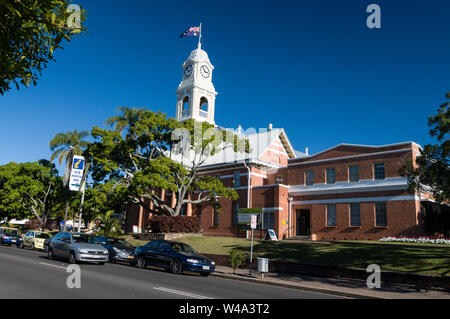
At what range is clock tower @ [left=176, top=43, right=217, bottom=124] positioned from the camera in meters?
50.5

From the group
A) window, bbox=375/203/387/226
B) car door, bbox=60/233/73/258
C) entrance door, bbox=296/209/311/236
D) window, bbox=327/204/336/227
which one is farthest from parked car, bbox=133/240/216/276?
entrance door, bbox=296/209/311/236

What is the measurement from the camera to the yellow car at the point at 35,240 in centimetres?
2828

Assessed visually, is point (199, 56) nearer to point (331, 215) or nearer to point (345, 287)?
point (331, 215)

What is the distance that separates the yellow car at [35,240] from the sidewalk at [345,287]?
17743 mm

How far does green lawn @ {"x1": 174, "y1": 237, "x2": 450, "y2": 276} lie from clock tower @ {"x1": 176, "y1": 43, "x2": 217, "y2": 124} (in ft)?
88.7

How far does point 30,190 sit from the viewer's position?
46125mm

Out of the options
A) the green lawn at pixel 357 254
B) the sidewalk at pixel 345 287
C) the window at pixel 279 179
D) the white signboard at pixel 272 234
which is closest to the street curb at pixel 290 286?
the sidewalk at pixel 345 287

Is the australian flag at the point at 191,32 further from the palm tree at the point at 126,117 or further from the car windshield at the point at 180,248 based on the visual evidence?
the car windshield at the point at 180,248

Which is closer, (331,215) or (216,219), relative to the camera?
(331,215)

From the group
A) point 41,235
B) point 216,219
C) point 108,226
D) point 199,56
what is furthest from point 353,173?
point 199,56

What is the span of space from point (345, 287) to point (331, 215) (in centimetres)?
1943

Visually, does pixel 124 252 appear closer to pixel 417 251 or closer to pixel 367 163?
pixel 417 251

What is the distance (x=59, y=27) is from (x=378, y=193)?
91.3ft
